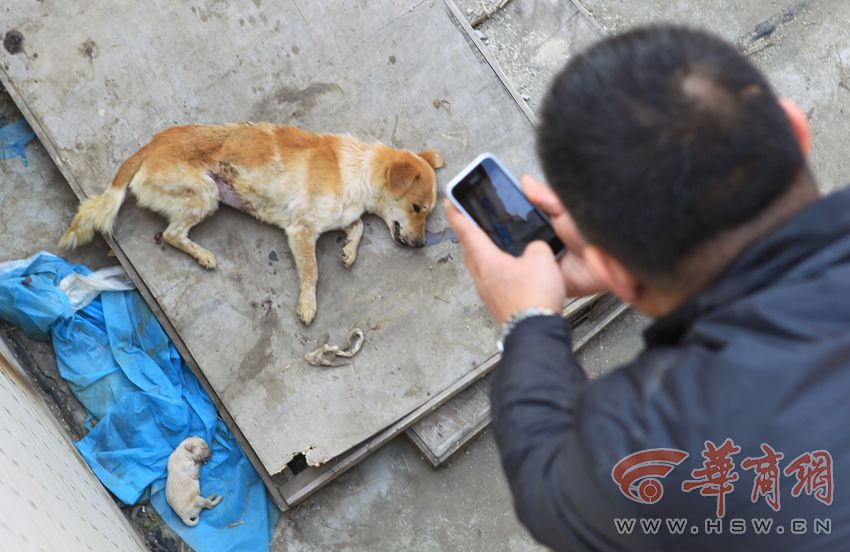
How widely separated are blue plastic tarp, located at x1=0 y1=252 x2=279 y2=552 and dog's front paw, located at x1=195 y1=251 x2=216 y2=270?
40 centimetres

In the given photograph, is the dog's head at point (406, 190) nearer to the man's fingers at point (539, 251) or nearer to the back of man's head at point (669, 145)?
the man's fingers at point (539, 251)

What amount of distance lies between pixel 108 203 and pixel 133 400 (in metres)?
0.92

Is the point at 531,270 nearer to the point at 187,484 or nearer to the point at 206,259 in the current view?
the point at 206,259

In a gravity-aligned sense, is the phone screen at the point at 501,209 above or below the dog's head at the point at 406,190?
below

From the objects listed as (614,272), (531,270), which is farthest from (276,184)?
(614,272)

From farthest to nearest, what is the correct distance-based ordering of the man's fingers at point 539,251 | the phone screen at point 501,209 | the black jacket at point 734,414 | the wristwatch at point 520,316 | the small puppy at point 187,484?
the small puppy at point 187,484, the phone screen at point 501,209, the man's fingers at point 539,251, the wristwatch at point 520,316, the black jacket at point 734,414

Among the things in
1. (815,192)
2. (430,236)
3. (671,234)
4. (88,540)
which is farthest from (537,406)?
(430,236)

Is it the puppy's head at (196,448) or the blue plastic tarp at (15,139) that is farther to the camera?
the blue plastic tarp at (15,139)

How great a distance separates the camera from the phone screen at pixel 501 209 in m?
2.24

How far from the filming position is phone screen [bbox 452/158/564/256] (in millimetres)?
2244

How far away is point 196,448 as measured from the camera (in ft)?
11.6

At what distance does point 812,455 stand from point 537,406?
50 cm

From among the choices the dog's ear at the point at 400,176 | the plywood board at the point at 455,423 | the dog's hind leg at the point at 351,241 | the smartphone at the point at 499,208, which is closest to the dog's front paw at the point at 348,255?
the dog's hind leg at the point at 351,241

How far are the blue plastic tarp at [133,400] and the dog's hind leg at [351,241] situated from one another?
0.95 meters
